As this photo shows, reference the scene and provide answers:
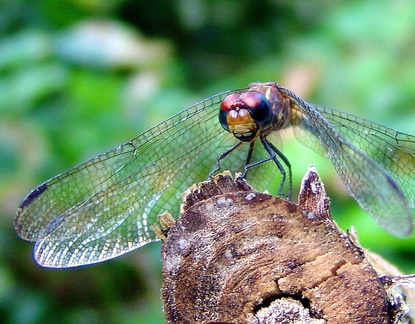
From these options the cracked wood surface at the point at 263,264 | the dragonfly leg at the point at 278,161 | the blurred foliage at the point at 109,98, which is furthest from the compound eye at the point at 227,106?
the blurred foliage at the point at 109,98

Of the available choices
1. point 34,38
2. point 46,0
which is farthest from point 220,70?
point 34,38

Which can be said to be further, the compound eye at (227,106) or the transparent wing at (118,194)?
the compound eye at (227,106)

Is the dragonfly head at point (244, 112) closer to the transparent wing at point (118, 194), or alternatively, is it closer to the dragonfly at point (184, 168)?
the dragonfly at point (184, 168)

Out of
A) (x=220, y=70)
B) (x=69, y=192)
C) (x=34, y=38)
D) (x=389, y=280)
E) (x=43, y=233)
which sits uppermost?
(x=220, y=70)

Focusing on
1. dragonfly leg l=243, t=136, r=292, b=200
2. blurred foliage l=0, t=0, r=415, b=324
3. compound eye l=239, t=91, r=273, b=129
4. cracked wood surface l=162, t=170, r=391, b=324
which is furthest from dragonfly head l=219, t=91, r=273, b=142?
blurred foliage l=0, t=0, r=415, b=324

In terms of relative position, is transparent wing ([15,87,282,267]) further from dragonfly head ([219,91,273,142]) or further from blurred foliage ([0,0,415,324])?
blurred foliage ([0,0,415,324])

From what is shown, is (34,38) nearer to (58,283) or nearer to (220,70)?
(58,283)

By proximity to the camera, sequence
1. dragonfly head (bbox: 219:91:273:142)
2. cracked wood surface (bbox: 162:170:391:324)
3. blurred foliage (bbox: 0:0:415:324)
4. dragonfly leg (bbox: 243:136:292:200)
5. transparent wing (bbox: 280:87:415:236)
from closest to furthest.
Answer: cracked wood surface (bbox: 162:170:391:324)
transparent wing (bbox: 280:87:415:236)
dragonfly head (bbox: 219:91:273:142)
dragonfly leg (bbox: 243:136:292:200)
blurred foliage (bbox: 0:0:415:324)
